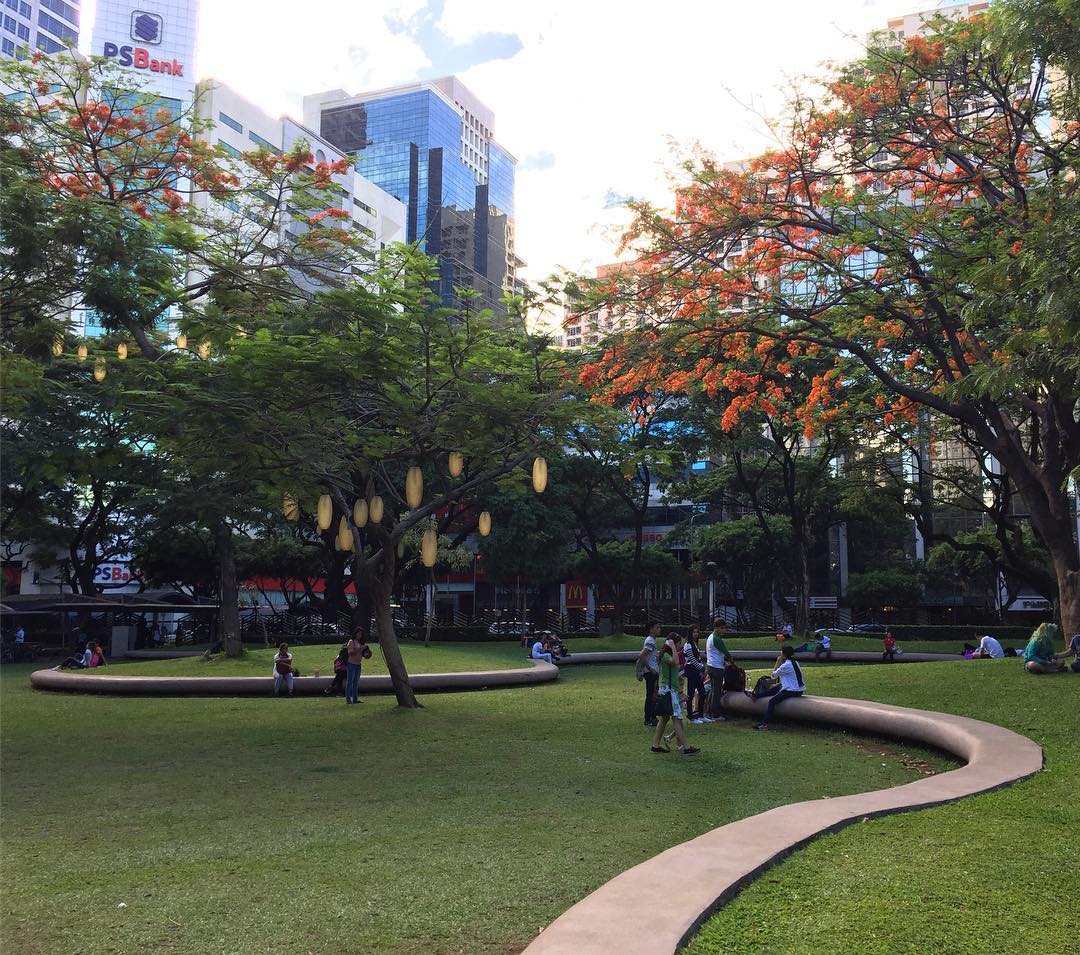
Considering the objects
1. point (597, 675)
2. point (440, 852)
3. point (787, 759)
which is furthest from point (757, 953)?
point (597, 675)

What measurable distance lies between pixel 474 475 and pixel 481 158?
5197 inches

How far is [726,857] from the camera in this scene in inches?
220

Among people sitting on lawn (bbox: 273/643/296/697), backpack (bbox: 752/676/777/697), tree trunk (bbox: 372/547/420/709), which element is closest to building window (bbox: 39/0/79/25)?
people sitting on lawn (bbox: 273/643/296/697)

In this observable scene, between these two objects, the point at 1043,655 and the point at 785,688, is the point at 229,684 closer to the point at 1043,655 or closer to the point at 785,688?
the point at 785,688

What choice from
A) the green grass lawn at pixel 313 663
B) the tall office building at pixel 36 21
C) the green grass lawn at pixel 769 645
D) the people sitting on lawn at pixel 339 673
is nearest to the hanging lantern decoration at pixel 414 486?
the people sitting on lawn at pixel 339 673

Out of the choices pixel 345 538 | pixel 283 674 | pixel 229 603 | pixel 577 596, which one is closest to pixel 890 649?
pixel 283 674

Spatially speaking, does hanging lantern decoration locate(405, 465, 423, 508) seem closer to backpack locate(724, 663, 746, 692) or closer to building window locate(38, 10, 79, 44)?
backpack locate(724, 663, 746, 692)

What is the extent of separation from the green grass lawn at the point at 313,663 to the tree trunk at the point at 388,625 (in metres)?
6.14

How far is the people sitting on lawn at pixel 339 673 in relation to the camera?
16875 mm

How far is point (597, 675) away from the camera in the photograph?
23.7 m

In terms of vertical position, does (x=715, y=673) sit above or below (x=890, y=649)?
above

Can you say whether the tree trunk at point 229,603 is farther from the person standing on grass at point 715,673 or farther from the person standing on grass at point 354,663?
the person standing on grass at point 715,673

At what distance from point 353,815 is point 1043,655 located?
37.1ft

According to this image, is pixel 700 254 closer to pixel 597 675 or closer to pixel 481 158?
pixel 597 675
